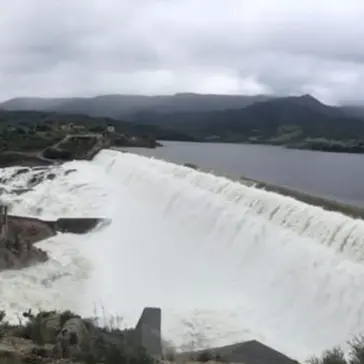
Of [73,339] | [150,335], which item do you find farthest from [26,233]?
[73,339]

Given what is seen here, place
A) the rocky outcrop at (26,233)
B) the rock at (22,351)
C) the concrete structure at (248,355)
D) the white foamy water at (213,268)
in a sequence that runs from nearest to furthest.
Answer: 1. the rock at (22,351)
2. the concrete structure at (248,355)
3. the white foamy water at (213,268)
4. the rocky outcrop at (26,233)

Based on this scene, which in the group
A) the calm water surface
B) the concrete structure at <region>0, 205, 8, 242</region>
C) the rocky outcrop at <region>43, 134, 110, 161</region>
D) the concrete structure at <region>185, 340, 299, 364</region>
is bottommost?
the concrete structure at <region>185, 340, 299, 364</region>

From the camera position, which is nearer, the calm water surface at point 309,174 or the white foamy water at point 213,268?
the white foamy water at point 213,268

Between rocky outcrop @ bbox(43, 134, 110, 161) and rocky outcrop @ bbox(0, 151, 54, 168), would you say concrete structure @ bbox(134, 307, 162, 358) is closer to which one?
rocky outcrop @ bbox(0, 151, 54, 168)

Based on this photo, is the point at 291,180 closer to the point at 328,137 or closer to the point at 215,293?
the point at 215,293

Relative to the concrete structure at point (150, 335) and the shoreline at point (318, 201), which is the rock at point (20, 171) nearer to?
the shoreline at point (318, 201)

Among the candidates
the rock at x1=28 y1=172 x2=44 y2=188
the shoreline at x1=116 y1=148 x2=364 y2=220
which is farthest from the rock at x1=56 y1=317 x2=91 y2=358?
the rock at x1=28 y1=172 x2=44 y2=188

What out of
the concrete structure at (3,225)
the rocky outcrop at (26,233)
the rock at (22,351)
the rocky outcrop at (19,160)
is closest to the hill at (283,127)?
the rocky outcrop at (19,160)

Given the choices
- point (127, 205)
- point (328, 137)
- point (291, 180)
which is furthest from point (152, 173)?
point (328, 137)

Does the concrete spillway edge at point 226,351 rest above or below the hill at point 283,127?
below
